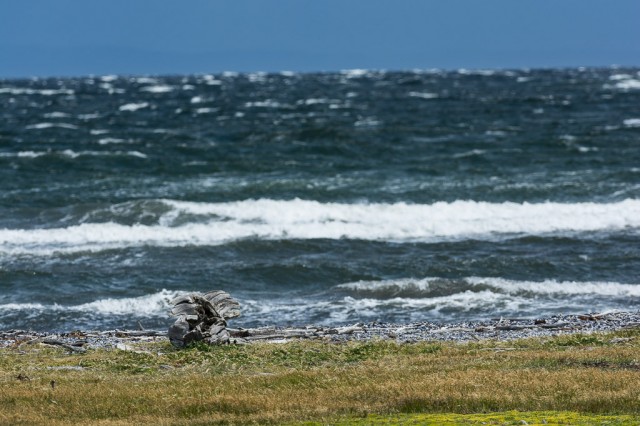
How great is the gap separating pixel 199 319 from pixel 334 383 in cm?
436

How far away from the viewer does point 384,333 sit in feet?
64.2

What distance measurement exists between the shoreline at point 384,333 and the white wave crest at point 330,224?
11.4 meters

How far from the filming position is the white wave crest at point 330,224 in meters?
32.8

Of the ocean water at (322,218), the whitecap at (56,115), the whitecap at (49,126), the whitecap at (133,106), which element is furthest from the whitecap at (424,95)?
the whitecap at (49,126)

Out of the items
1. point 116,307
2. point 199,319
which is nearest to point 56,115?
point 116,307

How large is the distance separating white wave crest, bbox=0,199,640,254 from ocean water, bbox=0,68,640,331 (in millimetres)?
106

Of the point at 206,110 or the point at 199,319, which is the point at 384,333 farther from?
the point at 206,110

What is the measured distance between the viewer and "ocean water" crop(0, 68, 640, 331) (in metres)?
24.9

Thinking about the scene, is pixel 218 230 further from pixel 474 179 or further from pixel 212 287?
pixel 474 179

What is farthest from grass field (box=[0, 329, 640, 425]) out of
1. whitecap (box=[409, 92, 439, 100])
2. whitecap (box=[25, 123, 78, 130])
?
whitecap (box=[409, 92, 439, 100])

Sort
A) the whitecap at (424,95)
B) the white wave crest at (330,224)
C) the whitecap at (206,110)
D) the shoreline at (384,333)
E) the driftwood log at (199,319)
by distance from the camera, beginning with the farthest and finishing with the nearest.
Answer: the whitecap at (424,95) → the whitecap at (206,110) → the white wave crest at (330,224) → the shoreline at (384,333) → the driftwood log at (199,319)

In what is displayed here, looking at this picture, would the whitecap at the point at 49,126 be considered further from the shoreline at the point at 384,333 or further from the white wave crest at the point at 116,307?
the shoreline at the point at 384,333

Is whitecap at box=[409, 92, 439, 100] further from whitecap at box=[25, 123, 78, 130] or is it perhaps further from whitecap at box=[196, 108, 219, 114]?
whitecap at box=[25, 123, 78, 130]

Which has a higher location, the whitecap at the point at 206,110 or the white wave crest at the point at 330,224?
the whitecap at the point at 206,110
